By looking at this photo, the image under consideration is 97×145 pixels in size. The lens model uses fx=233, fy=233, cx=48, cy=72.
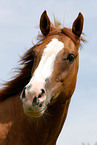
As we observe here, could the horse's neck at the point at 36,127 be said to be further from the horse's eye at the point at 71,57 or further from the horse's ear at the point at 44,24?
the horse's ear at the point at 44,24

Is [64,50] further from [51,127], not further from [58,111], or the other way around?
[51,127]

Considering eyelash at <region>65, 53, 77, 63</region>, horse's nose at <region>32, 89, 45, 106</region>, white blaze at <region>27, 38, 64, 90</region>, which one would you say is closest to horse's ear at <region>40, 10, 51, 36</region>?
white blaze at <region>27, 38, 64, 90</region>

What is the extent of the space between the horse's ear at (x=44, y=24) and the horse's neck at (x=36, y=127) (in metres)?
1.59

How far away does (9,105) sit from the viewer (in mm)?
4762

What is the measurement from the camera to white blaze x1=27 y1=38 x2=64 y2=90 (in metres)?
3.58

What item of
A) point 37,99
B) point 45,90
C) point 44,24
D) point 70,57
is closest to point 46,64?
point 45,90

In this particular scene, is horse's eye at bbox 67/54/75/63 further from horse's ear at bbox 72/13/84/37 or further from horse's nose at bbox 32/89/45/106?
horse's nose at bbox 32/89/45/106

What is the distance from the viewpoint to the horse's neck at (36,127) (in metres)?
4.36

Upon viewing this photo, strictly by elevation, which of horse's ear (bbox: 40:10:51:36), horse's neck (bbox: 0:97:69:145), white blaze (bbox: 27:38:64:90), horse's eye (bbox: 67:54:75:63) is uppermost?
horse's ear (bbox: 40:10:51:36)

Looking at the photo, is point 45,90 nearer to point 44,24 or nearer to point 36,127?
point 36,127

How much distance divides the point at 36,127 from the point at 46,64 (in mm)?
1267

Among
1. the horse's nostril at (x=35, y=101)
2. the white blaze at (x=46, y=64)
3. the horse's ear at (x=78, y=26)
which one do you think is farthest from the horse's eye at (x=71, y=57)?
the horse's nostril at (x=35, y=101)

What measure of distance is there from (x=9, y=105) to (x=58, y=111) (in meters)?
1.04

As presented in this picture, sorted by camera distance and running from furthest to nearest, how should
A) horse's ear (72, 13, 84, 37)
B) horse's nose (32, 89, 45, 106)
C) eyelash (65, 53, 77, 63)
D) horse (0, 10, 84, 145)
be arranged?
horse's ear (72, 13, 84, 37), eyelash (65, 53, 77, 63), horse (0, 10, 84, 145), horse's nose (32, 89, 45, 106)
